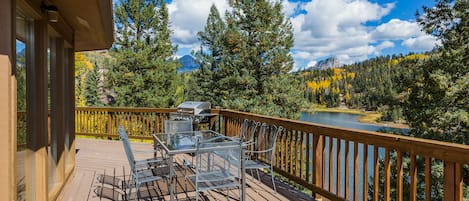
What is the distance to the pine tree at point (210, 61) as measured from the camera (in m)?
18.2

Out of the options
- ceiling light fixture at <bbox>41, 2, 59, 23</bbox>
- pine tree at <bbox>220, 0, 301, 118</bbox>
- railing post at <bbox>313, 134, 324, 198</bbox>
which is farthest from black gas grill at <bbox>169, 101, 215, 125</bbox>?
pine tree at <bbox>220, 0, 301, 118</bbox>

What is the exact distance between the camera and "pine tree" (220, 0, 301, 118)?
1684cm

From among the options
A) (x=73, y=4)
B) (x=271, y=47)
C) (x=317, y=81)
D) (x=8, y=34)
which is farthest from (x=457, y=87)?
(x=317, y=81)

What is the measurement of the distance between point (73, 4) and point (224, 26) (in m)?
15.3

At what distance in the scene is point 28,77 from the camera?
2652 mm

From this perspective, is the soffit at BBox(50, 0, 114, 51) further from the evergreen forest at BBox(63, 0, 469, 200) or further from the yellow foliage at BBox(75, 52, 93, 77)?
the evergreen forest at BBox(63, 0, 469, 200)

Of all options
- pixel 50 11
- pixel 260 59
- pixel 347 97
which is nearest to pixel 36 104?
pixel 50 11

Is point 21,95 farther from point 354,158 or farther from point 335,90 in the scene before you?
point 335,90

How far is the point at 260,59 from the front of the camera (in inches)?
680

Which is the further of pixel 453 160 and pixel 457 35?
pixel 457 35

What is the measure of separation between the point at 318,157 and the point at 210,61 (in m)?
15.6

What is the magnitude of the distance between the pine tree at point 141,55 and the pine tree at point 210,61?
238 cm

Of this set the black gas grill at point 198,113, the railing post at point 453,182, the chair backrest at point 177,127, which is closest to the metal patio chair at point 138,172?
the chair backrest at point 177,127

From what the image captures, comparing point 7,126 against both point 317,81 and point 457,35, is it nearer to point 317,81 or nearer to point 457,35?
point 457,35
